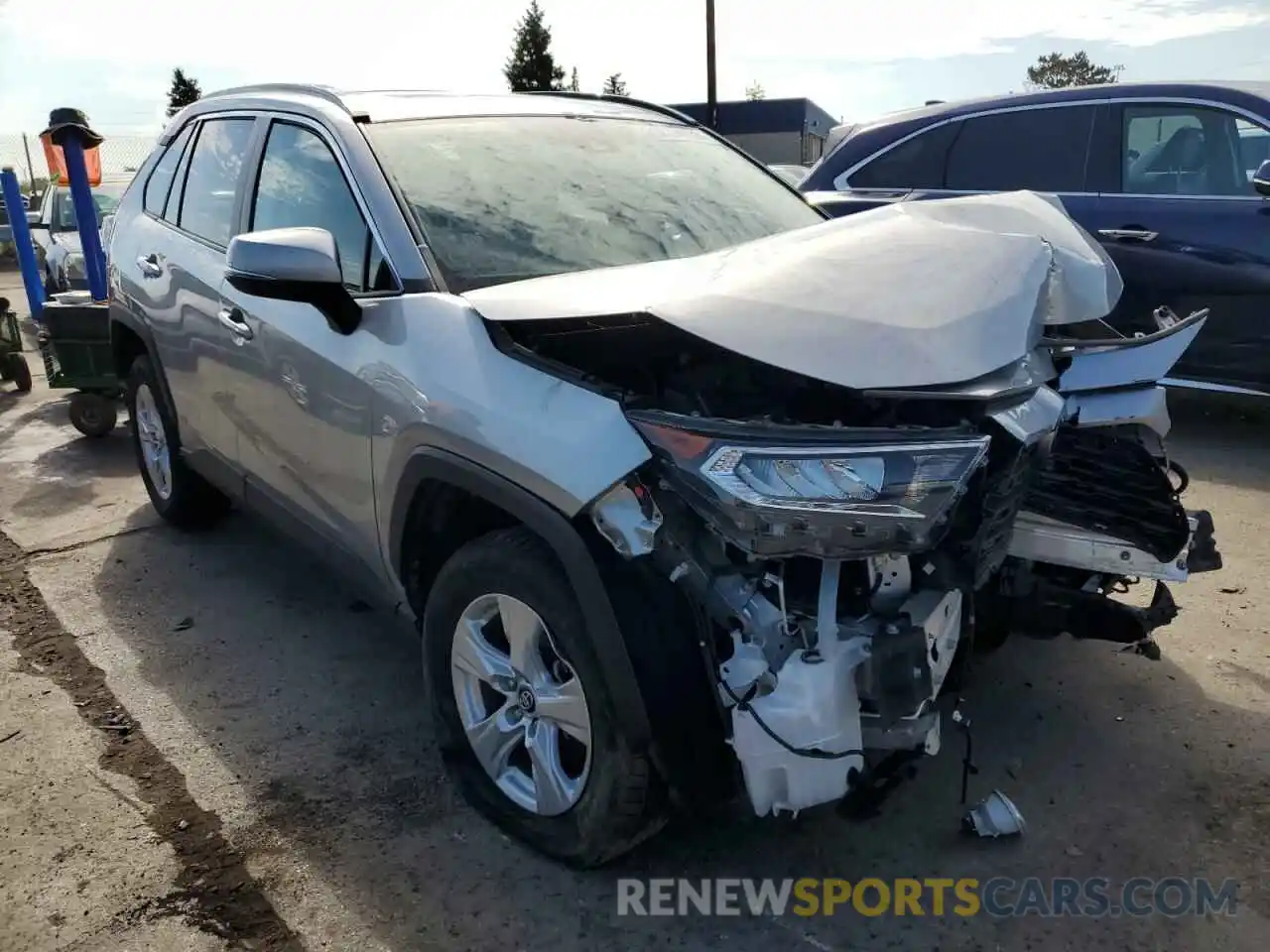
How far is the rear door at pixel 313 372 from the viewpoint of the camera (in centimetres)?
298

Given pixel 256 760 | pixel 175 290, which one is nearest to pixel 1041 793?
pixel 256 760

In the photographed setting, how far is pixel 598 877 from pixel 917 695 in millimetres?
978

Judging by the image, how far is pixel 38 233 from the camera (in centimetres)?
1409

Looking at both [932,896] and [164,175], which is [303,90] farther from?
[932,896]

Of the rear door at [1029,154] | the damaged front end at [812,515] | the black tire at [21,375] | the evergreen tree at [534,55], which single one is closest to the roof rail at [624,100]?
the damaged front end at [812,515]

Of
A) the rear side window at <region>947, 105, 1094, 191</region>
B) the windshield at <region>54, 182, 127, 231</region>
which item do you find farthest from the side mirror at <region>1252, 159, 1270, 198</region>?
the windshield at <region>54, 182, 127, 231</region>

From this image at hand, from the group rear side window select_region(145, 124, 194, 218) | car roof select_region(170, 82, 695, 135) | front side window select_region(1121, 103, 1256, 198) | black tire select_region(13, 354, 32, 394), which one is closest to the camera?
car roof select_region(170, 82, 695, 135)

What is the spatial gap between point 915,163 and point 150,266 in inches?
174

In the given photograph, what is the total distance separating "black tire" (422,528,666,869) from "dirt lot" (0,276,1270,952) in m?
0.12

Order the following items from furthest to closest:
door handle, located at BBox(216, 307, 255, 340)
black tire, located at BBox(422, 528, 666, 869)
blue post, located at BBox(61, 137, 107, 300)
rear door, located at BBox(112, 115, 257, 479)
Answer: blue post, located at BBox(61, 137, 107, 300), rear door, located at BBox(112, 115, 257, 479), door handle, located at BBox(216, 307, 255, 340), black tire, located at BBox(422, 528, 666, 869)

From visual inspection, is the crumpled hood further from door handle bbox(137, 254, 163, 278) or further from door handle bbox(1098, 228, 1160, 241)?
door handle bbox(1098, 228, 1160, 241)

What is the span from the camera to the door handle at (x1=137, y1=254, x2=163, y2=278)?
173 inches

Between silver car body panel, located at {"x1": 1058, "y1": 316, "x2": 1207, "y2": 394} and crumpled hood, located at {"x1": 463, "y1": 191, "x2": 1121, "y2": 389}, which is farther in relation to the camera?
silver car body panel, located at {"x1": 1058, "y1": 316, "x2": 1207, "y2": 394}

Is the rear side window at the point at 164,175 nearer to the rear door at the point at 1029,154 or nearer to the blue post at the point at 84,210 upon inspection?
the blue post at the point at 84,210
